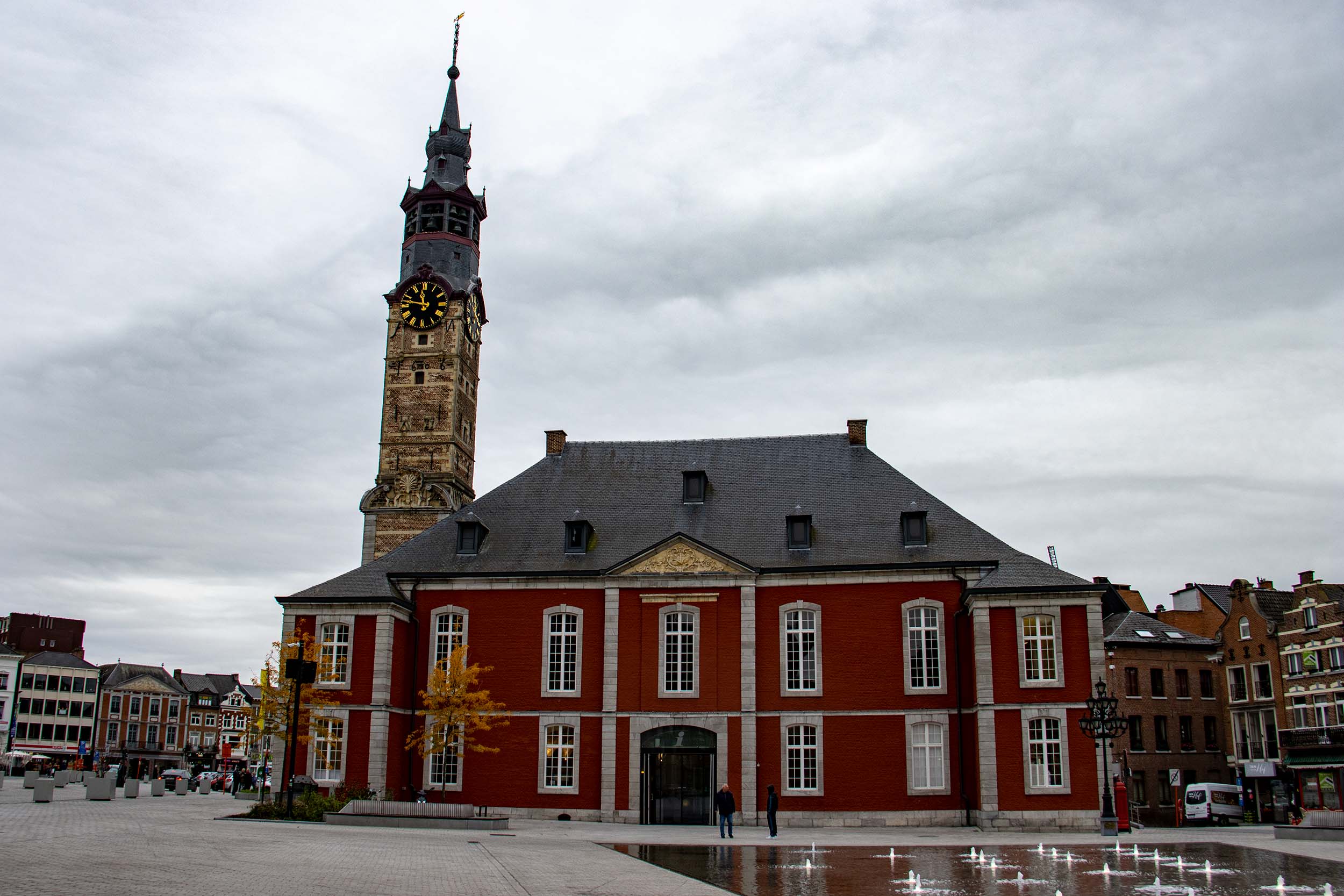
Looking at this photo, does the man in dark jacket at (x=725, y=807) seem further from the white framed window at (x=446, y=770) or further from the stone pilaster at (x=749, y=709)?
→ the white framed window at (x=446, y=770)

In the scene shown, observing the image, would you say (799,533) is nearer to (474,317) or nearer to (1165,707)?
(1165,707)

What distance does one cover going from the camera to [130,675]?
102m

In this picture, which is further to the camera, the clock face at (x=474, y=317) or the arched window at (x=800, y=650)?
the clock face at (x=474, y=317)

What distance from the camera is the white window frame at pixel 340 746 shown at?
37688 millimetres

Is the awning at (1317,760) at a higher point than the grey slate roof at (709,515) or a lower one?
lower

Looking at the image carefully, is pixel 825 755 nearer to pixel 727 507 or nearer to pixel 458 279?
pixel 727 507

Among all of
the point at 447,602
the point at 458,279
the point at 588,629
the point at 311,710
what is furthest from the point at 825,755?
the point at 458,279

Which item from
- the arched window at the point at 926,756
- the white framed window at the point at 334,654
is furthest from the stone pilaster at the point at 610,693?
the arched window at the point at 926,756

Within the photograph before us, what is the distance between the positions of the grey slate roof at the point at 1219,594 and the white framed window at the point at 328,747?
159 ft

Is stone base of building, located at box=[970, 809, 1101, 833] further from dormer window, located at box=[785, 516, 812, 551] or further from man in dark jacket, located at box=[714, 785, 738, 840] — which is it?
dormer window, located at box=[785, 516, 812, 551]

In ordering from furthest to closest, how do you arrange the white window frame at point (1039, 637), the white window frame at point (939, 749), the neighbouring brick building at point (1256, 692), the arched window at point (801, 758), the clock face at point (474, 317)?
the clock face at point (474, 317), the neighbouring brick building at point (1256, 692), the arched window at point (801, 758), the white window frame at point (939, 749), the white window frame at point (1039, 637)

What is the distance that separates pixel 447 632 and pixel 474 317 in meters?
27.6

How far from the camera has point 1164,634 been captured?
189 ft

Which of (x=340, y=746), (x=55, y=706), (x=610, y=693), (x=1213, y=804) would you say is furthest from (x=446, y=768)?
(x=55, y=706)
